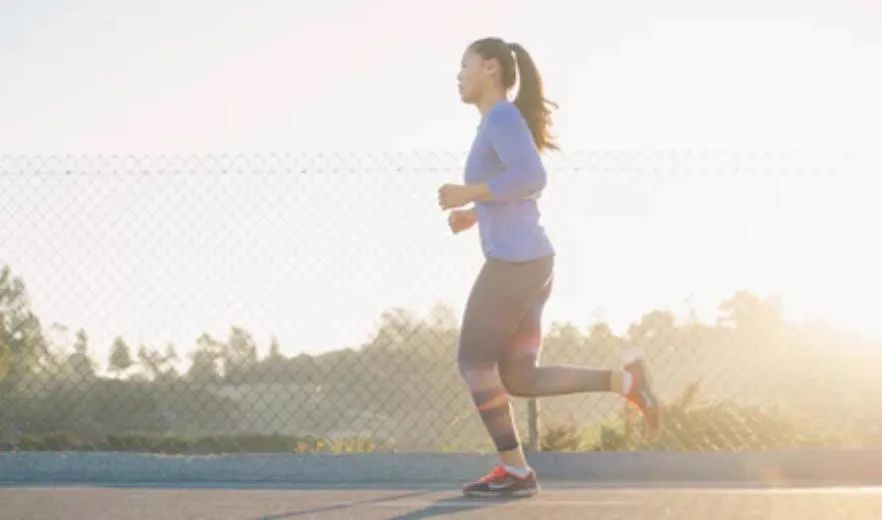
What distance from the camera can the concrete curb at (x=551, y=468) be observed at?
278 inches

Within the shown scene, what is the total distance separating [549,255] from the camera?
17.3 ft

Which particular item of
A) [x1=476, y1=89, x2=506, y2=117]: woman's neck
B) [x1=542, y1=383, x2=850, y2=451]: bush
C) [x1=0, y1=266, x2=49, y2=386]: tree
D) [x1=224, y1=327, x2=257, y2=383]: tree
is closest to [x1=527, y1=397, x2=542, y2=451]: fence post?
[x1=542, y1=383, x2=850, y2=451]: bush

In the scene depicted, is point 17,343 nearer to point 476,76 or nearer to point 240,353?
point 240,353

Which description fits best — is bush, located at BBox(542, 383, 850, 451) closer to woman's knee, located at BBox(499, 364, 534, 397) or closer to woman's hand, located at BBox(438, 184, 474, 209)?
woman's knee, located at BBox(499, 364, 534, 397)

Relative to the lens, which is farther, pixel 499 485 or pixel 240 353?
pixel 240 353

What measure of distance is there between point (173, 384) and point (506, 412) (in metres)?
3.70

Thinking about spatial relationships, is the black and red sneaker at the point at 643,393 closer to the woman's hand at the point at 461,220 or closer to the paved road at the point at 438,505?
the paved road at the point at 438,505

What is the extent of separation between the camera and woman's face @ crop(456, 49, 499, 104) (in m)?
5.40

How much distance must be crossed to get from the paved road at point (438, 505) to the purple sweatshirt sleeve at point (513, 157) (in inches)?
46.2

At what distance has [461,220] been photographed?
5.39 m

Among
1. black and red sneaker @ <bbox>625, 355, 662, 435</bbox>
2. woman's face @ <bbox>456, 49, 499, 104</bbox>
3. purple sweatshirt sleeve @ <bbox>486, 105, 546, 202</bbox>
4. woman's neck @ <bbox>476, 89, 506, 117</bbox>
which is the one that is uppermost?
woman's face @ <bbox>456, 49, 499, 104</bbox>

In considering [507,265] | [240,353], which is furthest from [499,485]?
[240,353]

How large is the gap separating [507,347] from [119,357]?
3832 millimetres

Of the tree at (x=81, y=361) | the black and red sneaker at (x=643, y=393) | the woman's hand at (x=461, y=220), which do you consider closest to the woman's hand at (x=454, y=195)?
the woman's hand at (x=461, y=220)
